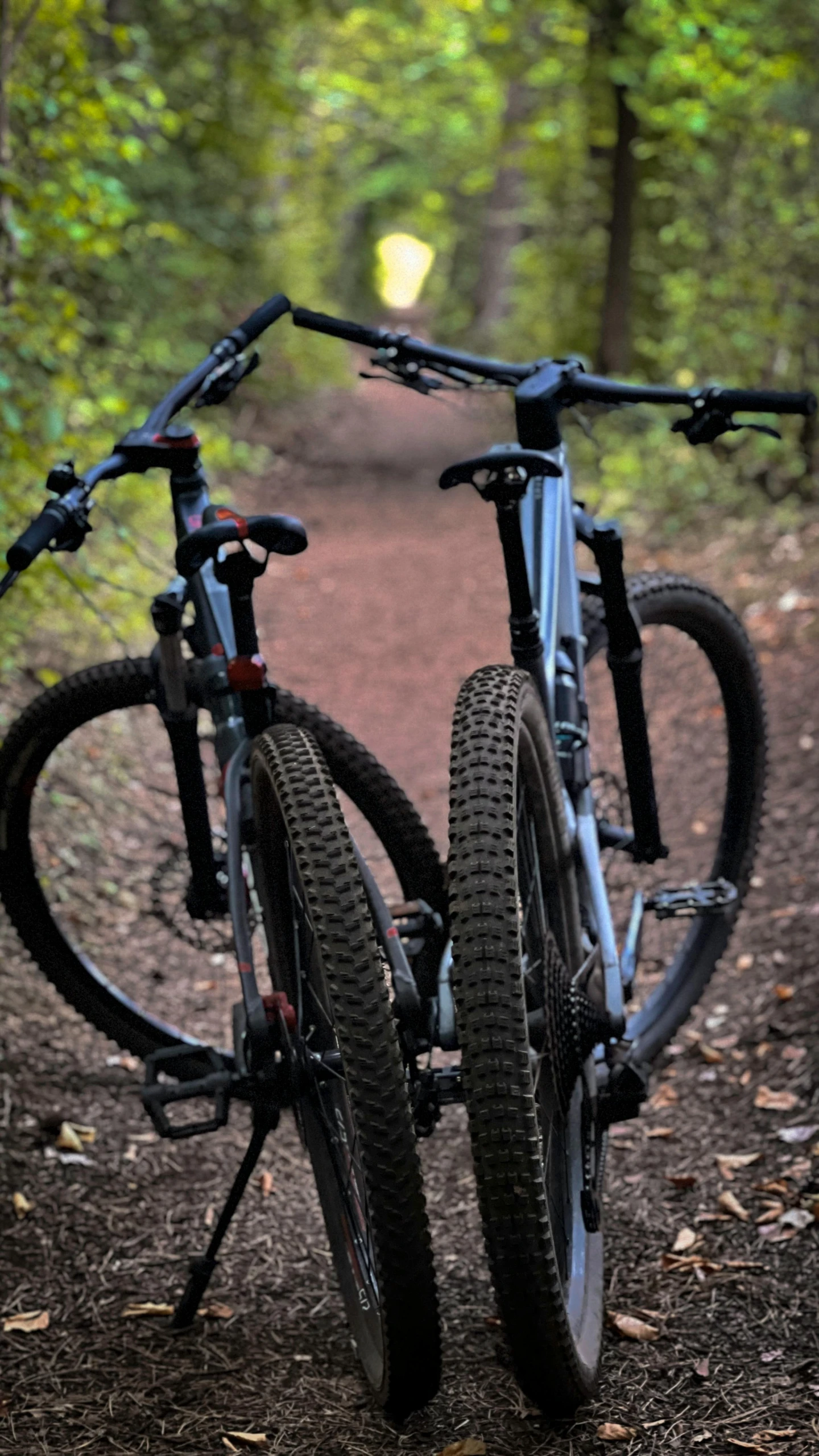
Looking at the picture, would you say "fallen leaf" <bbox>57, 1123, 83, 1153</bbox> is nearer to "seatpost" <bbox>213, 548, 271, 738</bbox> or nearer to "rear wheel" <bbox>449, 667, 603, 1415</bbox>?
"seatpost" <bbox>213, 548, 271, 738</bbox>

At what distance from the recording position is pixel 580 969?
2.52m

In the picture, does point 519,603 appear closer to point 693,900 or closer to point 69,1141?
point 693,900

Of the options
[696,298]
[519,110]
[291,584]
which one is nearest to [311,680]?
[291,584]

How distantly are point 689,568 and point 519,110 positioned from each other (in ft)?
39.2

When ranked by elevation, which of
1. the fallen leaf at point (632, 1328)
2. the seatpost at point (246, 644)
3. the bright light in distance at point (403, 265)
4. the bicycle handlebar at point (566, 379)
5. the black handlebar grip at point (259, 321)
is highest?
the bright light in distance at point (403, 265)

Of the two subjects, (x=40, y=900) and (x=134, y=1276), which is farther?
(x=40, y=900)

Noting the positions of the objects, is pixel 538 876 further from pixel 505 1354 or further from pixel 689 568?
pixel 689 568

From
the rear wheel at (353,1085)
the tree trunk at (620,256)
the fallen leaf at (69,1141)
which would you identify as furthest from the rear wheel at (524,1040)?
the tree trunk at (620,256)

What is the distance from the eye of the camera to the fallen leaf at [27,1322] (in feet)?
8.53

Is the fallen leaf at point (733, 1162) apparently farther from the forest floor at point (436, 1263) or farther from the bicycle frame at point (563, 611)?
the bicycle frame at point (563, 611)

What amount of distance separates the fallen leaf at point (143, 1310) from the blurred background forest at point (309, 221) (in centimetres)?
185

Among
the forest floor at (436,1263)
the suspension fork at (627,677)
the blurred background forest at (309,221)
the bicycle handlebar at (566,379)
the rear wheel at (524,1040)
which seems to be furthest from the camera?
the blurred background forest at (309,221)

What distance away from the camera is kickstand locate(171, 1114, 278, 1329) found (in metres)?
2.45

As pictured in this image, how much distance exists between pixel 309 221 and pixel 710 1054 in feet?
55.6
